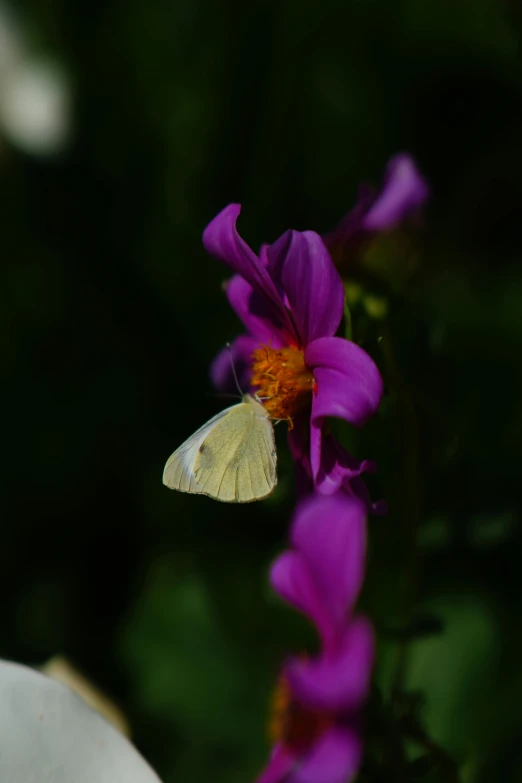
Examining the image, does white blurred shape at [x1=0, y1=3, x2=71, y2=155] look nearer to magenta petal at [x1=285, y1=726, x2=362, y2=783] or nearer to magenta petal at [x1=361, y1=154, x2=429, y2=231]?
magenta petal at [x1=361, y1=154, x2=429, y2=231]

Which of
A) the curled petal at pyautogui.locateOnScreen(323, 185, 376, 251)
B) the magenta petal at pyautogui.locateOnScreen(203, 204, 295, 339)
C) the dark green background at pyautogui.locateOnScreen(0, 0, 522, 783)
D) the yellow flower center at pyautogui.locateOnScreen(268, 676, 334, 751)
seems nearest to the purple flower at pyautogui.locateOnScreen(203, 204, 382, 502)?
the magenta petal at pyautogui.locateOnScreen(203, 204, 295, 339)

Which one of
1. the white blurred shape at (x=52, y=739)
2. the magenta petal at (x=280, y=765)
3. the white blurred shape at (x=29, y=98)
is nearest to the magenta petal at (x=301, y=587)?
the magenta petal at (x=280, y=765)

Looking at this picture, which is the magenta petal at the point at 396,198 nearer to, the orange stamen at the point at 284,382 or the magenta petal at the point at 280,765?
the orange stamen at the point at 284,382

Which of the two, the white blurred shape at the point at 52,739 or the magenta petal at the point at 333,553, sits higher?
the magenta petal at the point at 333,553

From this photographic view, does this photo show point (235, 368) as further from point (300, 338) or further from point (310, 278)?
point (310, 278)

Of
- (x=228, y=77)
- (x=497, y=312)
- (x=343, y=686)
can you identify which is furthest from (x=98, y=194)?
(x=343, y=686)

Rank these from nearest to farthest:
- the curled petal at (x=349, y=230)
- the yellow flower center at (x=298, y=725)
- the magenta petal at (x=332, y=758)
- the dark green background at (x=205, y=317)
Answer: the magenta petal at (x=332, y=758)
the yellow flower center at (x=298, y=725)
the curled petal at (x=349, y=230)
the dark green background at (x=205, y=317)
